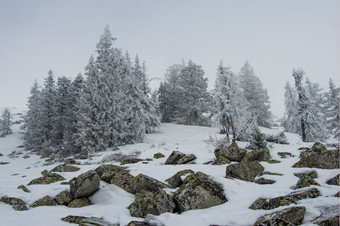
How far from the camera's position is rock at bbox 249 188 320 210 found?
14.4 ft

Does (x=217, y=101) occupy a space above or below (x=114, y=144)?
above

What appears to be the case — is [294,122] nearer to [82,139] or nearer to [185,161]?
[185,161]

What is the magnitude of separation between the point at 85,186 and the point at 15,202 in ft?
6.08

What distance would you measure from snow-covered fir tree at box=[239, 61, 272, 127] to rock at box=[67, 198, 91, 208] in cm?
3695

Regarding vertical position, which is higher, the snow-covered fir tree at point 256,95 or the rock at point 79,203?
the snow-covered fir tree at point 256,95

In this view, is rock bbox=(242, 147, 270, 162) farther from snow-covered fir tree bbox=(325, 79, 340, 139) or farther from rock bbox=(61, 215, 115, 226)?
snow-covered fir tree bbox=(325, 79, 340, 139)

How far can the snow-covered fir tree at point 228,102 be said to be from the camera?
2105cm

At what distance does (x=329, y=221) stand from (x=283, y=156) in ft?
22.7

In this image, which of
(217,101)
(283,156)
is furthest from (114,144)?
(283,156)

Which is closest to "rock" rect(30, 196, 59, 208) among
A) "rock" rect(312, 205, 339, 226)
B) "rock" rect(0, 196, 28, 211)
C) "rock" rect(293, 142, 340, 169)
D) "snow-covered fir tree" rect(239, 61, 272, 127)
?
"rock" rect(0, 196, 28, 211)

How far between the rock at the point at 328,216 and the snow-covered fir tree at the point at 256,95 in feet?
121

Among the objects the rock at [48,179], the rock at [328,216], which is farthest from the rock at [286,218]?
the rock at [48,179]

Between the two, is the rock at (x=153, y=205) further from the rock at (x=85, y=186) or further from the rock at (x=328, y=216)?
the rock at (x=328, y=216)

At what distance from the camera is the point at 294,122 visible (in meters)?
22.8
